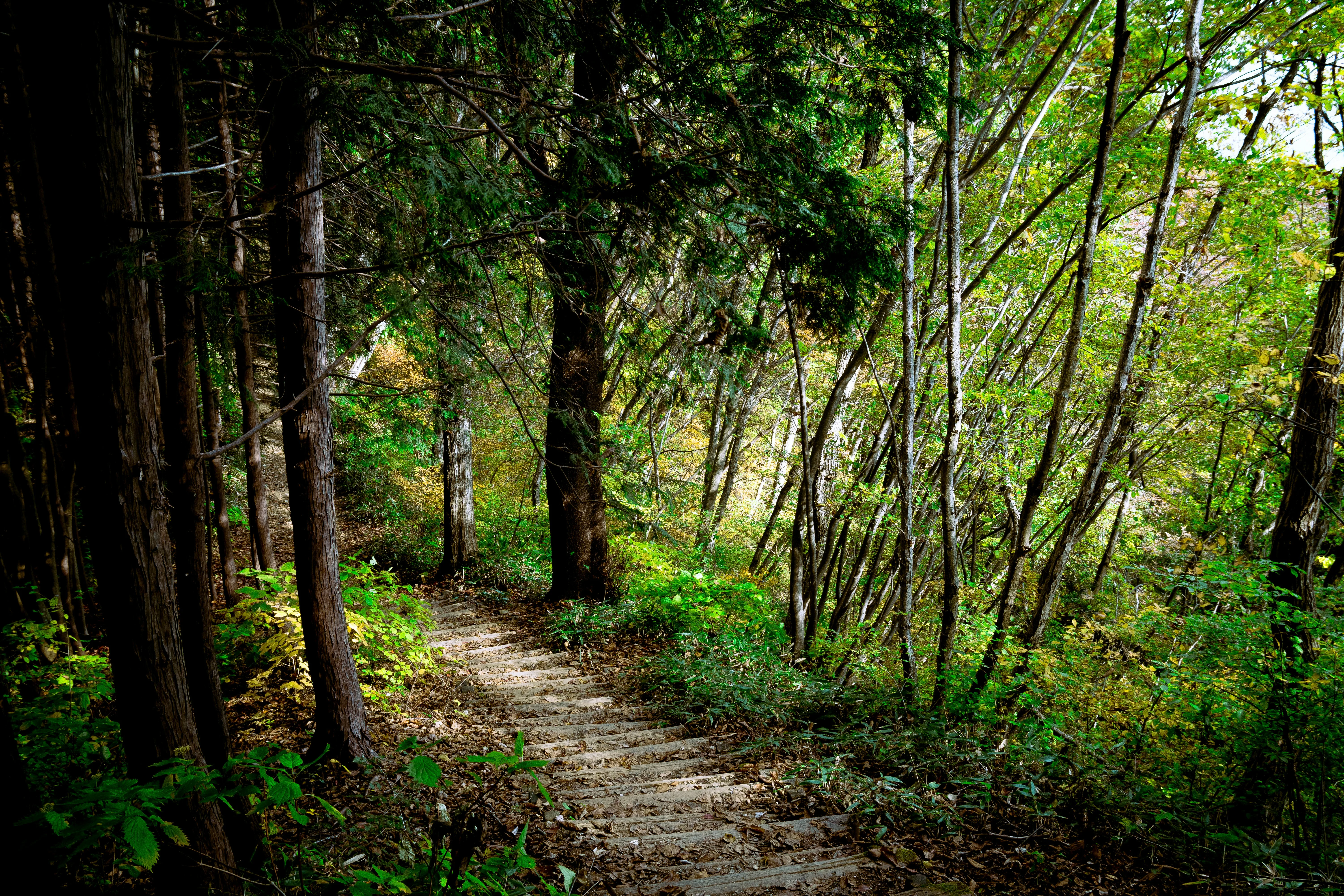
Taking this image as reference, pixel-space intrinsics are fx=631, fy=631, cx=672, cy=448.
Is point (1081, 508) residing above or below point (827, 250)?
below

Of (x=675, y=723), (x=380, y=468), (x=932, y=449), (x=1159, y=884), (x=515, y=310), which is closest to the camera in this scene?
(x=1159, y=884)

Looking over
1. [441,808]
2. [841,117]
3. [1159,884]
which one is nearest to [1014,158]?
[841,117]

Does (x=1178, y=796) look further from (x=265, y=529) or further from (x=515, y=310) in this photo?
(x=265, y=529)

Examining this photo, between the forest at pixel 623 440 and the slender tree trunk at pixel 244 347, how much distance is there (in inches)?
3.0

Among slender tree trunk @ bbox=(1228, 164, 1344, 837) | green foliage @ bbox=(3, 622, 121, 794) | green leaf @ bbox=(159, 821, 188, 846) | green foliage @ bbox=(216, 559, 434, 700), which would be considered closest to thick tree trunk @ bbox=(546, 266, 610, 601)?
green foliage @ bbox=(216, 559, 434, 700)

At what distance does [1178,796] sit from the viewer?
3.83 m

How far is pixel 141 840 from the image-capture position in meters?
1.64

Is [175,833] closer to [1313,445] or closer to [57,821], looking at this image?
[57,821]

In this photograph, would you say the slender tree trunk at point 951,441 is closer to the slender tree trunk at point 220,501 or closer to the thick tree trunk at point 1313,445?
the thick tree trunk at point 1313,445

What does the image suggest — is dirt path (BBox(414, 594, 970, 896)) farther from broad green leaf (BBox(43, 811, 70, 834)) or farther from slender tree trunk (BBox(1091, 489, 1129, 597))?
slender tree trunk (BBox(1091, 489, 1129, 597))

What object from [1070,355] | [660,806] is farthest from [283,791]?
[1070,355]

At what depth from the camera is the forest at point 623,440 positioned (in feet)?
8.70

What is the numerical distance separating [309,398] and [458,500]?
6.23 meters

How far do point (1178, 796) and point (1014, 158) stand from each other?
18.1ft
